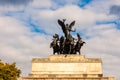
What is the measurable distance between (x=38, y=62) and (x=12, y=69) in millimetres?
→ 9570

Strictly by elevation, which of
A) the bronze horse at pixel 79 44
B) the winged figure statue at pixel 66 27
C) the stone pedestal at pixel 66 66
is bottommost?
the stone pedestal at pixel 66 66

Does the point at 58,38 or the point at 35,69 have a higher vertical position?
the point at 58,38

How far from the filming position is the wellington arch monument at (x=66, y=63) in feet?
153

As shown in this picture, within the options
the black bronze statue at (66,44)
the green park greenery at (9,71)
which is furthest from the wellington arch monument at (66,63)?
the green park greenery at (9,71)

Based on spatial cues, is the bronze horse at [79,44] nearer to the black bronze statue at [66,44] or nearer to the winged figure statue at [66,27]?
the black bronze statue at [66,44]

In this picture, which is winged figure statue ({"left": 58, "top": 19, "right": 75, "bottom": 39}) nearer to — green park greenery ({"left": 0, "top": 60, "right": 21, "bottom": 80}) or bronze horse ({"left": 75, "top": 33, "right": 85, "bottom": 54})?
bronze horse ({"left": 75, "top": 33, "right": 85, "bottom": 54})

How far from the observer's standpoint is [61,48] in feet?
156

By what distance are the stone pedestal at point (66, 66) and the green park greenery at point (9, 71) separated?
8.01m

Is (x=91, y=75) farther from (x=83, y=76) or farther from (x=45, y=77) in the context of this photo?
(x=45, y=77)

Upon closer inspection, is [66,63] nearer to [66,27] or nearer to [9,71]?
[66,27]

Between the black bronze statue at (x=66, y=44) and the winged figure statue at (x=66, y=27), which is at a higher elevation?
the winged figure statue at (x=66, y=27)

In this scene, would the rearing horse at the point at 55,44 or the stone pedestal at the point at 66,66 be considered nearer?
the stone pedestal at the point at 66,66

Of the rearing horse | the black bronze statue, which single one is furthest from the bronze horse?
the rearing horse

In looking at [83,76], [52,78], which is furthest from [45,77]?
[83,76]
